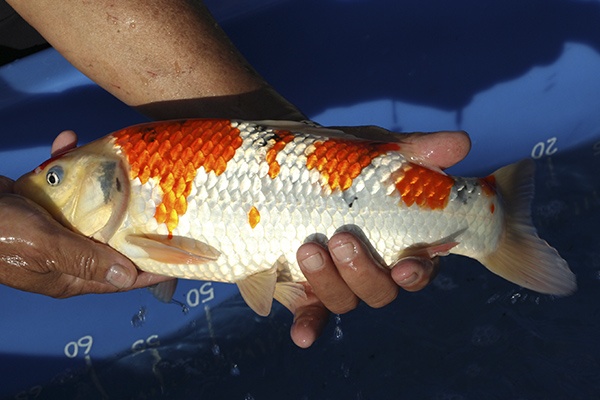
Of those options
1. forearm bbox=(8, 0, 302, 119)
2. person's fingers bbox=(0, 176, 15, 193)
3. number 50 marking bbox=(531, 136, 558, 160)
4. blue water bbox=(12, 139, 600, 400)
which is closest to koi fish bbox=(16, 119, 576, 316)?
person's fingers bbox=(0, 176, 15, 193)

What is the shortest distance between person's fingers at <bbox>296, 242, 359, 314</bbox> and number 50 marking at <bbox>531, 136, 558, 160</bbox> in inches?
48.1

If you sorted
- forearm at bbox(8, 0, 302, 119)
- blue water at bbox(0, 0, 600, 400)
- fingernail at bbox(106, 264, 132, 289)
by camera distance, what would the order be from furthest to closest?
blue water at bbox(0, 0, 600, 400), forearm at bbox(8, 0, 302, 119), fingernail at bbox(106, 264, 132, 289)

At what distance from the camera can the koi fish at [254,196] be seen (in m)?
1.22

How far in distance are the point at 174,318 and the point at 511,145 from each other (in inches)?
46.6

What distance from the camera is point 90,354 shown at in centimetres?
217

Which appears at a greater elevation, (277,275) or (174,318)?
(277,275)

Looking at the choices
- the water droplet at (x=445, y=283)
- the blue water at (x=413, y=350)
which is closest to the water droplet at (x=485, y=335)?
the blue water at (x=413, y=350)

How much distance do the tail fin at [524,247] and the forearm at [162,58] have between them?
0.49m

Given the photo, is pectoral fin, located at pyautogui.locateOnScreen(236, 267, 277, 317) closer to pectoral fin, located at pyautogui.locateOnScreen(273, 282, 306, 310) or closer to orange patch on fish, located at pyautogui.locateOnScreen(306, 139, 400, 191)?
pectoral fin, located at pyautogui.locateOnScreen(273, 282, 306, 310)

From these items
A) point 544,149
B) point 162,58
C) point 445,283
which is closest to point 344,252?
point 162,58

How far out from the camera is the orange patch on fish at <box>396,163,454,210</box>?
1.22 metres

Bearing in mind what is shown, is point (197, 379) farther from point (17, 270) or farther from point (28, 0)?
point (28, 0)

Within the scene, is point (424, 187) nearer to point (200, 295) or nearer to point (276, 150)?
point (276, 150)

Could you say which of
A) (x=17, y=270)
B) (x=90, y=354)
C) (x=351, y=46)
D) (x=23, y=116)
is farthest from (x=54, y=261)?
(x=351, y=46)
